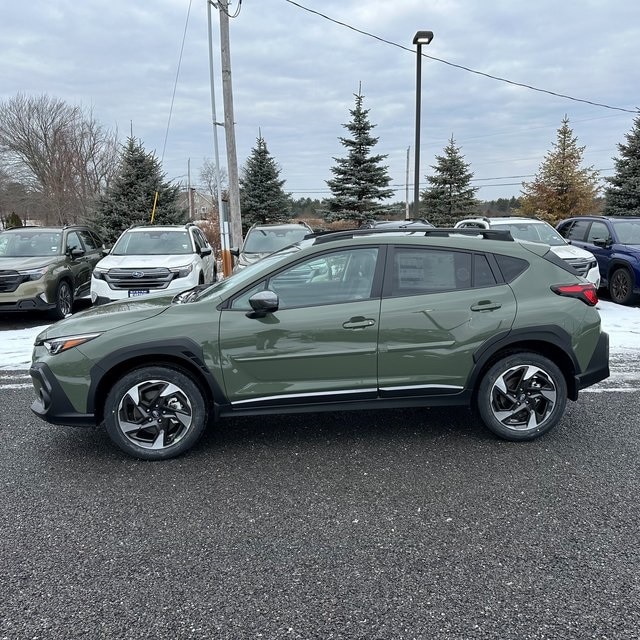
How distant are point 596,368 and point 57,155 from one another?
113 ft

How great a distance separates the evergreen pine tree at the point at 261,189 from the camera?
26622mm

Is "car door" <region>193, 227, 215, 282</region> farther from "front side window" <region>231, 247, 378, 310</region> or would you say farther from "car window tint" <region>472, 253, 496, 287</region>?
"car window tint" <region>472, 253, 496, 287</region>

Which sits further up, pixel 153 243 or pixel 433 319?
pixel 153 243

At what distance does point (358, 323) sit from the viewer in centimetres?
380

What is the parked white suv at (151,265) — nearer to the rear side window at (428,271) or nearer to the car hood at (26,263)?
the car hood at (26,263)

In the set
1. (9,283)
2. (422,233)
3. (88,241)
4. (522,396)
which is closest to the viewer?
(522,396)

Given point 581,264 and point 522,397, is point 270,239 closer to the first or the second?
point 581,264

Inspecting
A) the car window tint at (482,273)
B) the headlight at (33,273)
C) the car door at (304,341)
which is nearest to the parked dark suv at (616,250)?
the car window tint at (482,273)

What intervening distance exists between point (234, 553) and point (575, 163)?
29.6 metres

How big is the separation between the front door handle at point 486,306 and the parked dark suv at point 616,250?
742cm

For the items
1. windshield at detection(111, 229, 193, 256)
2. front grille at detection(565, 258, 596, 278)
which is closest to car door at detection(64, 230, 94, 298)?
windshield at detection(111, 229, 193, 256)

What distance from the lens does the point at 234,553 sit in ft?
8.99

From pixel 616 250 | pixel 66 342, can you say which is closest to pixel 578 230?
pixel 616 250

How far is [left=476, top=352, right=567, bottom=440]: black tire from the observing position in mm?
4012
